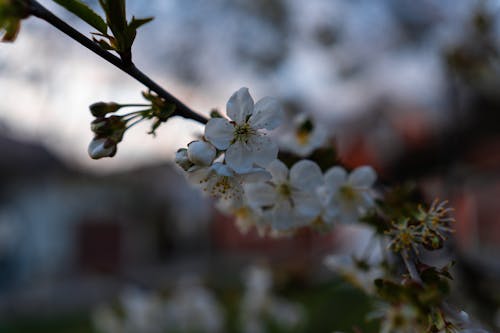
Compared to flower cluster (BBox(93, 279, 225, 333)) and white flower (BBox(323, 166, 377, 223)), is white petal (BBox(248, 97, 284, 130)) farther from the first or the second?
flower cluster (BBox(93, 279, 225, 333))

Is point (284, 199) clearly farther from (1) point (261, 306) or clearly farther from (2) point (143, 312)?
(2) point (143, 312)

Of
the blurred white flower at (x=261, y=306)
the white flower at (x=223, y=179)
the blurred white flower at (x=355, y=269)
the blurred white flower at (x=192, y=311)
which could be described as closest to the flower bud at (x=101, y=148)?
the white flower at (x=223, y=179)

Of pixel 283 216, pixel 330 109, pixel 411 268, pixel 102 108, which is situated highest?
pixel 330 109

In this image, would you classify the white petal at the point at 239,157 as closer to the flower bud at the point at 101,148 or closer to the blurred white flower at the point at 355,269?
the flower bud at the point at 101,148

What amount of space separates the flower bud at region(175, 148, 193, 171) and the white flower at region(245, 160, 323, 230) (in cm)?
15

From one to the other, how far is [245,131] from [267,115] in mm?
48

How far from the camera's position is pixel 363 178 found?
2.45 feet

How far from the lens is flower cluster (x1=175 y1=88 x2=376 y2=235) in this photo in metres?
0.60

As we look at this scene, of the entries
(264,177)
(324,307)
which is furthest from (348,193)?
(324,307)

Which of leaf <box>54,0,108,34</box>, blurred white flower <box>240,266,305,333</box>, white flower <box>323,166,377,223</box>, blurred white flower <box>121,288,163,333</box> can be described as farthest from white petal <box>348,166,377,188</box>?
blurred white flower <box>121,288,163,333</box>

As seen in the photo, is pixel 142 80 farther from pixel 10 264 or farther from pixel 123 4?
pixel 10 264

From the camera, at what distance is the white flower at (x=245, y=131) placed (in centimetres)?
59

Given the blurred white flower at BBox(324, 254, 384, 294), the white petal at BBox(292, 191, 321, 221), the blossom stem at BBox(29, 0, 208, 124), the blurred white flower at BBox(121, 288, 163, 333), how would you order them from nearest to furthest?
the blossom stem at BBox(29, 0, 208, 124) < the white petal at BBox(292, 191, 321, 221) < the blurred white flower at BBox(324, 254, 384, 294) < the blurred white flower at BBox(121, 288, 163, 333)

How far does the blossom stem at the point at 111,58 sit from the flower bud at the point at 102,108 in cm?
7
